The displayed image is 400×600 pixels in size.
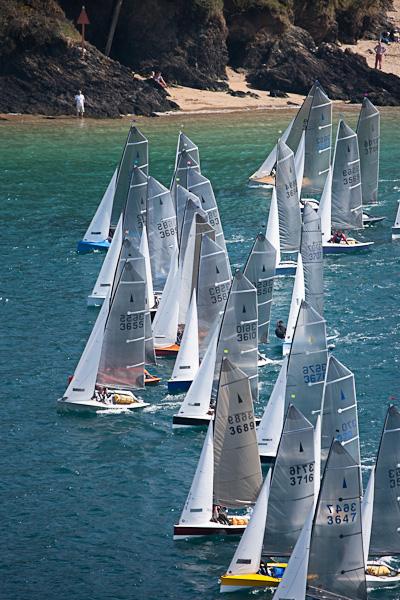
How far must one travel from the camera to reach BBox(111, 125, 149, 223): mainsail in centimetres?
8394

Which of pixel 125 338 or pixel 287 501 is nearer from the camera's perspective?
pixel 287 501

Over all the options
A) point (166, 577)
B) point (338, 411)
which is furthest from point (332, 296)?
point (166, 577)

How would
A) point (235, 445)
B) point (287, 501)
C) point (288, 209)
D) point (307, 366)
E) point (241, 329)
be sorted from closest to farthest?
point (287, 501), point (235, 445), point (307, 366), point (241, 329), point (288, 209)

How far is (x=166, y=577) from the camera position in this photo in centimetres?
4931

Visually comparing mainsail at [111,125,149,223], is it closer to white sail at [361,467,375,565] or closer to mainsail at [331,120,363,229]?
mainsail at [331,120,363,229]

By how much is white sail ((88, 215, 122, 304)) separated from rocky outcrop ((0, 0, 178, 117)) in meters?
44.7

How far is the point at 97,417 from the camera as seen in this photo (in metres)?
62.2

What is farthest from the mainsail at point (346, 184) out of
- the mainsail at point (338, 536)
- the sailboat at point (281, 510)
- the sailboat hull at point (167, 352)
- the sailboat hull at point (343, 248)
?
the mainsail at point (338, 536)

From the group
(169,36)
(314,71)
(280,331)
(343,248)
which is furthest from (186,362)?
(314,71)

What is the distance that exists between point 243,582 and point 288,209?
3883 cm

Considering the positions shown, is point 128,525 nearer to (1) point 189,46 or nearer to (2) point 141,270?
(2) point 141,270

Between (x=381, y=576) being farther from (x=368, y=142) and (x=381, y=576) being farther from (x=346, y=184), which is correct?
(x=368, y=142)

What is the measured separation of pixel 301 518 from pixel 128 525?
252 inches

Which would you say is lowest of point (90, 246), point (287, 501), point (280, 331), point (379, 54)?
point (90, 246)
